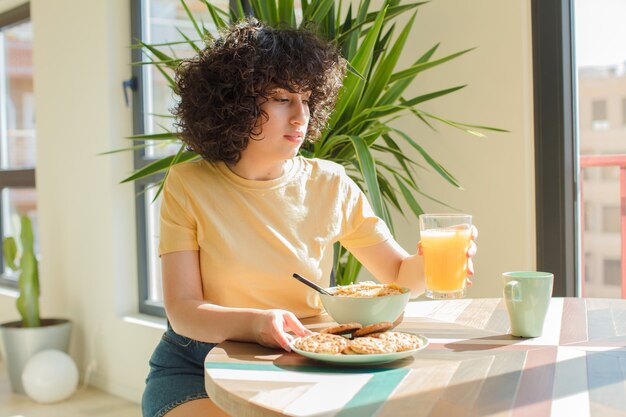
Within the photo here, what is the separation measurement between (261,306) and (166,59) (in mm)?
1173

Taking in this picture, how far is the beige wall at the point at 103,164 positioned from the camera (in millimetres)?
2348

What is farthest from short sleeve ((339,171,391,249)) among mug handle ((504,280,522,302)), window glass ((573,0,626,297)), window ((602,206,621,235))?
window ((602,206,621,235))

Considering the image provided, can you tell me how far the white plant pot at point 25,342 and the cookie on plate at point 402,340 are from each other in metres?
3.16

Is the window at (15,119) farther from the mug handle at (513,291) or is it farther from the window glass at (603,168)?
the mug handle at (513,291)

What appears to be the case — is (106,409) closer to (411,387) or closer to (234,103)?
(234,103)

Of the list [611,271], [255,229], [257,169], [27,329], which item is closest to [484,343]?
[255,229]

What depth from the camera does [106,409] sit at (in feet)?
11.8

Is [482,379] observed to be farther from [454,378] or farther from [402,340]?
[402,340]

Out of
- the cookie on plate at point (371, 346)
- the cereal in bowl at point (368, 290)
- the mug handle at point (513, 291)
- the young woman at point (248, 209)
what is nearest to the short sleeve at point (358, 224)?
the young woman at point (248, 209)

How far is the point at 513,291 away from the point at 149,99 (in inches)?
120

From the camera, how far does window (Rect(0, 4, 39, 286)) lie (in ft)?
17.3

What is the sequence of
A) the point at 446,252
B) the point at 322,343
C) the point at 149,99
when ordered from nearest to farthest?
the point at 322,343
the point at 446,252
the point at 149,99

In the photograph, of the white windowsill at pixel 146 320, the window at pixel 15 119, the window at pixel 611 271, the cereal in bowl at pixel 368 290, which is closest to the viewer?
the cereal in bowl at pixel 368 290

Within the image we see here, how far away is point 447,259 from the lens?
4.42 ft
